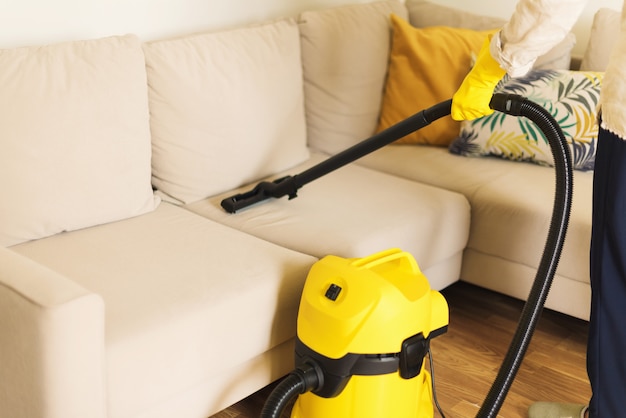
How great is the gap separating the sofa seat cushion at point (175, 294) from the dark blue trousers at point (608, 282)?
0.69 meters

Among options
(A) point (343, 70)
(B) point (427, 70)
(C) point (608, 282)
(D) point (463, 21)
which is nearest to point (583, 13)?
(D) point (463, 21)

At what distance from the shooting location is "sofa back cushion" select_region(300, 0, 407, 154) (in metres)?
2.94

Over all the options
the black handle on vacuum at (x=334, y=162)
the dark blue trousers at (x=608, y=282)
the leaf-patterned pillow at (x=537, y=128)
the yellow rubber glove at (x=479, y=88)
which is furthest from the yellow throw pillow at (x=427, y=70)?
the dark blue trousers at (x=608, y=282)

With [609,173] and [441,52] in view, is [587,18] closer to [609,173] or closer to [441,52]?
[441,52]

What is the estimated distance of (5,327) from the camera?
1.64 m

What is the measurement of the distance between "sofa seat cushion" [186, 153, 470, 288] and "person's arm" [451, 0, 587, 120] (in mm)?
446

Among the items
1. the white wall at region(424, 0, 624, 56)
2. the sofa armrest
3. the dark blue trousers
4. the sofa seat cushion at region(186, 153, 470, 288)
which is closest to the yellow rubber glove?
the dark blue trousers

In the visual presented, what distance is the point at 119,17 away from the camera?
2.60 metres

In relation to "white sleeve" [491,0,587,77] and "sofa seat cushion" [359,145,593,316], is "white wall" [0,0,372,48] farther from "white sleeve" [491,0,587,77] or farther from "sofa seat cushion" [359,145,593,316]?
"white sleeve" [491,0,587,77]

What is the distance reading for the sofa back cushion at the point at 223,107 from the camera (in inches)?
96.3

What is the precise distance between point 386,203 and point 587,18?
1245 millimetres

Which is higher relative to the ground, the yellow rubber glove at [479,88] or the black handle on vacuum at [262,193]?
the yellow rubber glove at [479,88]

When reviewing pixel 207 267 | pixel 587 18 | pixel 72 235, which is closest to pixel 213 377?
→ pixel 207 267

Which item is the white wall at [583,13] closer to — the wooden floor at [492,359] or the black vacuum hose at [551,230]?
the wooden floor at [492,359]
